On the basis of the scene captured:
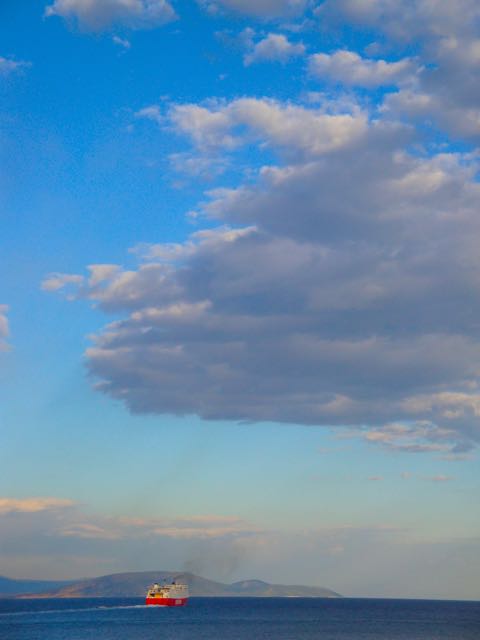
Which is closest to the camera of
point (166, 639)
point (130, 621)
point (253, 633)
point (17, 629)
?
point (166, 639)

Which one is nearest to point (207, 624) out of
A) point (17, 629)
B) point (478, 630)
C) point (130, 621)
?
point (130, 621)

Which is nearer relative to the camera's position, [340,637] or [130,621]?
[340,637]

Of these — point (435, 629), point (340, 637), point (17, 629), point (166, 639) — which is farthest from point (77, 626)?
point (435, 629)

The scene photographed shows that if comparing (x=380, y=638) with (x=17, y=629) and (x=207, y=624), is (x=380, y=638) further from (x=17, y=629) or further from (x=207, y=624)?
(x=17, y=629)

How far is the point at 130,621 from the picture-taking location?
A: 19325 centimetres

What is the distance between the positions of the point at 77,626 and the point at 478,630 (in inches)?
3925

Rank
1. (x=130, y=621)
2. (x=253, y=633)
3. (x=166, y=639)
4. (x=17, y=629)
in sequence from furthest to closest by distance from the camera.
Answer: (x=130, y=621) → (x=17, y=629) → (x=253, y=633) → (x=166, y=639)

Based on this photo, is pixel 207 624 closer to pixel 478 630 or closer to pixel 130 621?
pixel 130 621

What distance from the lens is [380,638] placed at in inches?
5935

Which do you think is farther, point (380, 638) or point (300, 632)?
point (300, 632)

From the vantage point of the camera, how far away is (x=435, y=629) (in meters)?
182

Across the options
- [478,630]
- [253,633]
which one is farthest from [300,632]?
[478,630]

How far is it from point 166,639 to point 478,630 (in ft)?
273

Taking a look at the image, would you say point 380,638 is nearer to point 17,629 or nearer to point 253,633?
point 253,633
